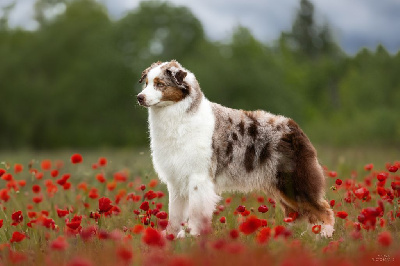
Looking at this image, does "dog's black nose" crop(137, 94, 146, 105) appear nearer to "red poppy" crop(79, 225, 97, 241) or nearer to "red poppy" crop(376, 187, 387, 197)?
"red poppy" crop(79, 225, 97, 241)

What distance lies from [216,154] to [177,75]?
1201 millimetres

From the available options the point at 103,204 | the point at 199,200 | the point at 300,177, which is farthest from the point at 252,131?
the point at 103,204

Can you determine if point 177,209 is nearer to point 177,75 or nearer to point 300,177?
point 300,177

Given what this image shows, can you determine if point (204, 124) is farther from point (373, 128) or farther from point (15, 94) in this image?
point (15, 94)

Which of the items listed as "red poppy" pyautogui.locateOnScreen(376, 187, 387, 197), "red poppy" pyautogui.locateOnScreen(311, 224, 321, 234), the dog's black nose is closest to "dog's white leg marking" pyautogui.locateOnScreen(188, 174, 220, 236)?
the dog's black nose

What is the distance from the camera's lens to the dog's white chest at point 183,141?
7.34 m

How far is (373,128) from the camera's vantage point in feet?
91.9

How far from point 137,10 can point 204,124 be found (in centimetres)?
3276

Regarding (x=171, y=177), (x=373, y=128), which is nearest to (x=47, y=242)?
(x=171, y=177)

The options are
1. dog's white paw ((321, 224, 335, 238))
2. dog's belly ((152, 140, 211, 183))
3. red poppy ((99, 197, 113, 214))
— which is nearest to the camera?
red poppy ((99, 197, 113, 214))

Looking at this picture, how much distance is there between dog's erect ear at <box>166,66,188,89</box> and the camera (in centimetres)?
727

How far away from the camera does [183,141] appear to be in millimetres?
7395

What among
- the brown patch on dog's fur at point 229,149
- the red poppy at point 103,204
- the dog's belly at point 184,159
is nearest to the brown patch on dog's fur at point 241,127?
the brown patch on dog's fur at point 229,149

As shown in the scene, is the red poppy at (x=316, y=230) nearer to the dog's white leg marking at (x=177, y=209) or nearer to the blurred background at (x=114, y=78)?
the dog's white leg marking at (x=177, y=209)
